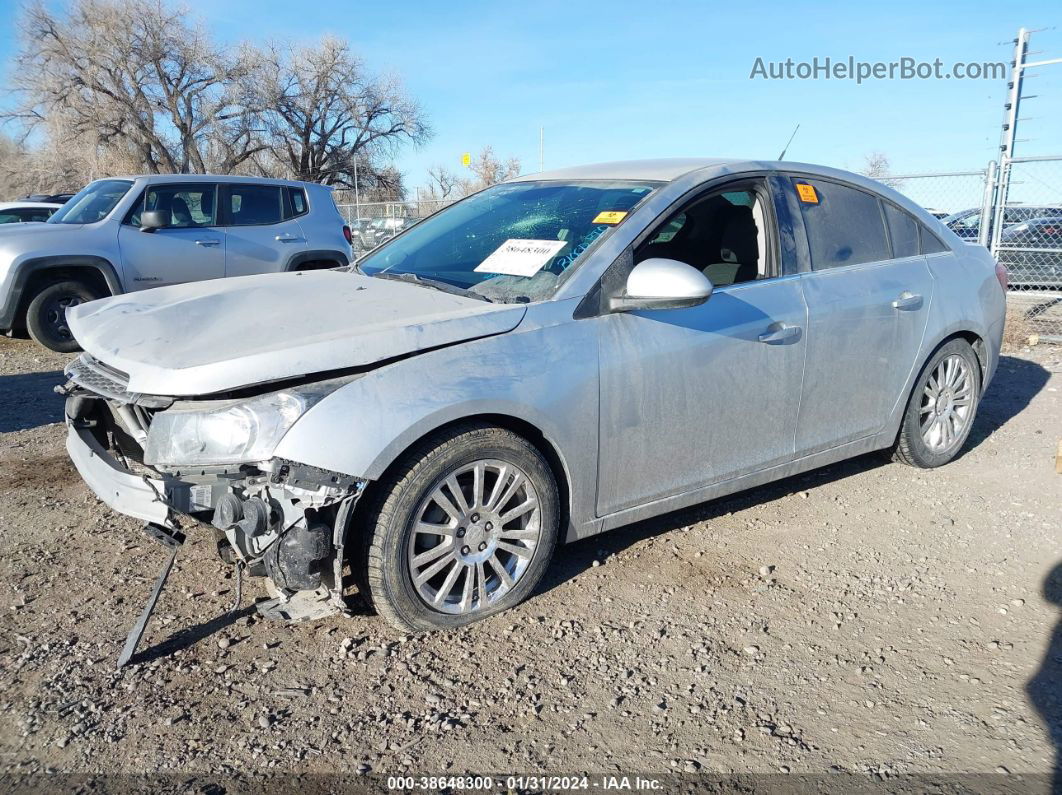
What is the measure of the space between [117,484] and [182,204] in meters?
6.89

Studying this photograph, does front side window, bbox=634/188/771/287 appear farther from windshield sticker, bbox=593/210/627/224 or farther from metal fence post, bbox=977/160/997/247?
metal fence post, bbox=977/160/997/247

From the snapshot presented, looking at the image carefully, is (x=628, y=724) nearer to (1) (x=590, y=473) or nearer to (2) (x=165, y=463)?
(1) (x=590, y=473)

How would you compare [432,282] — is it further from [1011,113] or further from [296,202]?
[1011,113]

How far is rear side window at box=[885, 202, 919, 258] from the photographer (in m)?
4.56

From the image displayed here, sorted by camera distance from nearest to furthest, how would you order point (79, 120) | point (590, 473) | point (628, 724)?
point (628, 724), point (590, 473), point (79, 120)

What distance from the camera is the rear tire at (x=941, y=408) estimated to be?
15.6 ft

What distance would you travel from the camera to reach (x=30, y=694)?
2699 millimetres

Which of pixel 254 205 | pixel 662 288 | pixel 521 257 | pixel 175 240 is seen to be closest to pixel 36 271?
pixel 175 240

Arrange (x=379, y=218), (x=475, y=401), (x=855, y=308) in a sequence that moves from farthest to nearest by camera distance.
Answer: (x=379, y=218)
(x=855, y=308)
(x=475, y=401)

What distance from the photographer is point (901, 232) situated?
15.1 ft

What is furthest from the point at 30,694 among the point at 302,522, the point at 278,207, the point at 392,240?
the point at 278,207

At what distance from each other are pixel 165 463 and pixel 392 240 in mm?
2130

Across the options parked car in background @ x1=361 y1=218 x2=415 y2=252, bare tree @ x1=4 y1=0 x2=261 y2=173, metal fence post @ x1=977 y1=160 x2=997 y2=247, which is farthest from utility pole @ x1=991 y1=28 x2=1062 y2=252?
bare tree @ x1=4 y1=0 x2=261 y2=173

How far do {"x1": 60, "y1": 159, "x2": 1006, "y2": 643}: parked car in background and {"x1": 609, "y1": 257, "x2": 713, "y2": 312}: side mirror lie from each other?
0.01 metres
